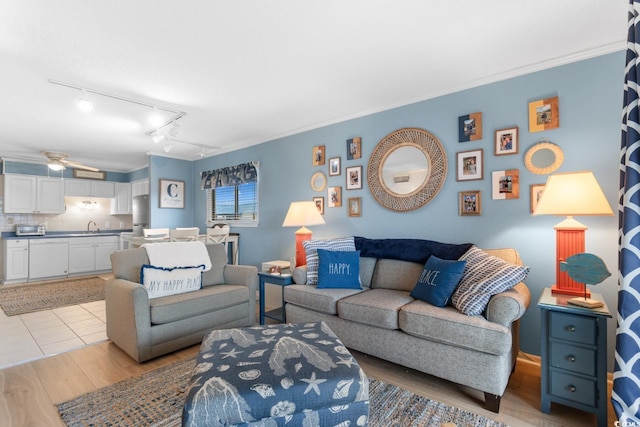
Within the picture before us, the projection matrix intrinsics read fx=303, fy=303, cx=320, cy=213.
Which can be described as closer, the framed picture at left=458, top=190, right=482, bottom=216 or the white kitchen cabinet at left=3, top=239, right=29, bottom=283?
the framed picture at left=458, top=190, right=482, bottom=216

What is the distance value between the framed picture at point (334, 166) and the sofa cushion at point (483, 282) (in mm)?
1999

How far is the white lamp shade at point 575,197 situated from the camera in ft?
6.08

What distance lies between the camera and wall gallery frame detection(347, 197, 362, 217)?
3576mm

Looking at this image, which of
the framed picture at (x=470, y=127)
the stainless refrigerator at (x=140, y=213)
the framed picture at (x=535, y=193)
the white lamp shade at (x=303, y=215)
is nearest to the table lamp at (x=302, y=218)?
the white lamp shade at (x=303, y=215)

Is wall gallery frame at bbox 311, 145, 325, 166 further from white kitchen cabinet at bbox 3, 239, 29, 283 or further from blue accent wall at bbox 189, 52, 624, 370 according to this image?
white kitchen cabinet at bbox 3, 239, 29, 283

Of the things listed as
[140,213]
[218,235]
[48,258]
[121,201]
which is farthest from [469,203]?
[121,201]

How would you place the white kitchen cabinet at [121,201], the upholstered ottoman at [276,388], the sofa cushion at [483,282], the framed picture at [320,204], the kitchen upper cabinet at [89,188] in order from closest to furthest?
the upholstered ottoman at [276,388]
the sofa cushion at [483,282]
the framed picture at [320,204]
the kitchen upper cabinet at [89,188]
the white kitchen cabinet at [121,201]

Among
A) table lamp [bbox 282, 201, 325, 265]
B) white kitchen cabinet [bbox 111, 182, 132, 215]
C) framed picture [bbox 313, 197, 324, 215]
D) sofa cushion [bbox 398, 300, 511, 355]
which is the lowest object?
sofa cushion [bbox 398, 300, 511, 355]

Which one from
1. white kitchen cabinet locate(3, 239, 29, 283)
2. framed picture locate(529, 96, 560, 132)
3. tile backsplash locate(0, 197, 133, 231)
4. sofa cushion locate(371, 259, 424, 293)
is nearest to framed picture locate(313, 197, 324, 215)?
sofa cushion locate(371, 259, 424, 293)

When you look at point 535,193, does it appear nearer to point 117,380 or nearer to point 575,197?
point 575,197

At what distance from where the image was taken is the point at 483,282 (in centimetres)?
206

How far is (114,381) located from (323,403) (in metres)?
1.77

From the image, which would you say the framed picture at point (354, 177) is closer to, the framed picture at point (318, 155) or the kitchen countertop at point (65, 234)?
the framed picture at point (318, 155)

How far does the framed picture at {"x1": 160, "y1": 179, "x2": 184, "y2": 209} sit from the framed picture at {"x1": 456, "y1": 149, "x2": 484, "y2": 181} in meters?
4.96
